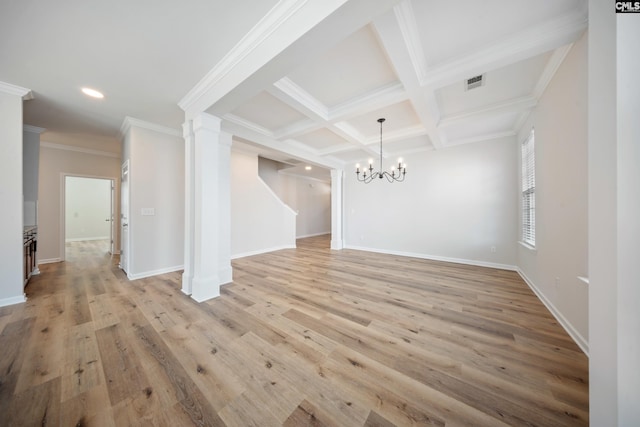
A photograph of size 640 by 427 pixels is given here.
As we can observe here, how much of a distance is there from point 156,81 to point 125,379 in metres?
2.87

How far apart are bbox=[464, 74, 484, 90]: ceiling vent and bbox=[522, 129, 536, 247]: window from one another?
1378 millimetres

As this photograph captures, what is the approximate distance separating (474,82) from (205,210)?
371cm

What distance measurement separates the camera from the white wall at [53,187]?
433 cm

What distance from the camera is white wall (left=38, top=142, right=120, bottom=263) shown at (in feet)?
14.2

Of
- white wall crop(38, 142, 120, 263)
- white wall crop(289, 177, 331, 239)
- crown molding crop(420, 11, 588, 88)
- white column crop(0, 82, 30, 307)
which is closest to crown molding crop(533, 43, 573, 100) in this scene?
crown molding crop(420, 11, 588, 88)

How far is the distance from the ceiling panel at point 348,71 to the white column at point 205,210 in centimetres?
130

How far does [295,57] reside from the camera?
5.47 ft

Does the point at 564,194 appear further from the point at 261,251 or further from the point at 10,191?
the point at 10,191

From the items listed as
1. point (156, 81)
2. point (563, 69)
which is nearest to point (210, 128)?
point (156, 81)

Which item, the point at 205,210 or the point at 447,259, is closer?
the point at 205,210

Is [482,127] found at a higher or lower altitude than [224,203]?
higher

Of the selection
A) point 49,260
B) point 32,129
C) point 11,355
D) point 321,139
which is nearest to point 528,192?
point 321,139

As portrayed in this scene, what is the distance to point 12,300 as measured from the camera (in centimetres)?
243

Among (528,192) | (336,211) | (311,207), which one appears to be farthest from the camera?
(311,207)
